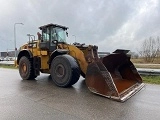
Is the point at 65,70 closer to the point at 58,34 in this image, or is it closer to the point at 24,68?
the point at 58,34

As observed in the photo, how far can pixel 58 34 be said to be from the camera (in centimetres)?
854

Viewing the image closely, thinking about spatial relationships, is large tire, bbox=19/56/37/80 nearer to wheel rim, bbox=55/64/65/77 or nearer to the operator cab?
the operator cab

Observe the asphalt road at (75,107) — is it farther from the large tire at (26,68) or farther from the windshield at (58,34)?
the windshield at (58,34)

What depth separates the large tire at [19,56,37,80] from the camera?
8.79m

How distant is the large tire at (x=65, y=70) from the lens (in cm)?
659

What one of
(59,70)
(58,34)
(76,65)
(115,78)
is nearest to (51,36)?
(58,34)

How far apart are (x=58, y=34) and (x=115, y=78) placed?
134 inches

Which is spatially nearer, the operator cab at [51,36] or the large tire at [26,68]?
the operator cab at [51,36]

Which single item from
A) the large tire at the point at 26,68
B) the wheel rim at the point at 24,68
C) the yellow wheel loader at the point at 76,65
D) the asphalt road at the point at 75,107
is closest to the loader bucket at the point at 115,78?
the yellow wheel loader at the point at 76,65

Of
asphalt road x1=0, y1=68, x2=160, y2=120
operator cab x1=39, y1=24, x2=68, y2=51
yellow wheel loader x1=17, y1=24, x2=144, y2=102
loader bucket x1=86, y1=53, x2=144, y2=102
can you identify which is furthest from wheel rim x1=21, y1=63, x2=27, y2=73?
loader bucket x1=86, y1=53, x2=144, y2=102

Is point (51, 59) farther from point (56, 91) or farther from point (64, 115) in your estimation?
point (64, 115)

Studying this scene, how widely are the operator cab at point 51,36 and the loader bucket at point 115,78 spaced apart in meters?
2.52

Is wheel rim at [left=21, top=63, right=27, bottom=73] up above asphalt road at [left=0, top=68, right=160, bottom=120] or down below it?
above

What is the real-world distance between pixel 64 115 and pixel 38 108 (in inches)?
32.9
